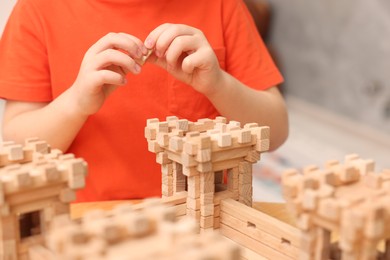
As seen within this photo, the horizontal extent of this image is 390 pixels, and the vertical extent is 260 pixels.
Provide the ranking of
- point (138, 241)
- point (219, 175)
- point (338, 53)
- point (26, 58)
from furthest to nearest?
1. point (338, 53)
2. point (26, 58)
3. point (219, 175)
4. point (138, 241)

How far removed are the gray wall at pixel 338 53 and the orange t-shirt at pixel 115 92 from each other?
182 centimetres

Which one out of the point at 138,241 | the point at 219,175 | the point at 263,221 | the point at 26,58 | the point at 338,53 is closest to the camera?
the point at 138,241

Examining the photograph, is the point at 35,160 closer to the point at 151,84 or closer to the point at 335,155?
the point at 151,84

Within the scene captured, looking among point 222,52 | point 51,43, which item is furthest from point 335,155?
point 51,43

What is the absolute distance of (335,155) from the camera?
255 cm

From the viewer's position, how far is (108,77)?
0.85 m

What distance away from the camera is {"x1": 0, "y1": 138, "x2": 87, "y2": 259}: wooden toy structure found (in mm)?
565

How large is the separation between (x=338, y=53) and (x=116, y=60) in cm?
224

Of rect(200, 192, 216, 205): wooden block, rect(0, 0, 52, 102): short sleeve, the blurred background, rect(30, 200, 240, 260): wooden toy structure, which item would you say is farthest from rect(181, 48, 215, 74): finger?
the blurred background

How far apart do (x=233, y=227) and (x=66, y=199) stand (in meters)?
0.25

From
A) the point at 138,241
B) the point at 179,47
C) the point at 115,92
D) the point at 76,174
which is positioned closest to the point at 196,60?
the point at 179,47

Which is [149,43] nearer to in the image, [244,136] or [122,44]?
[122,44]

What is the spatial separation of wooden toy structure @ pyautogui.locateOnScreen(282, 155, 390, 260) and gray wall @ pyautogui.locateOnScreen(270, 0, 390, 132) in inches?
87.9

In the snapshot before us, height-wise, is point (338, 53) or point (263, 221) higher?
point (338, 53)
